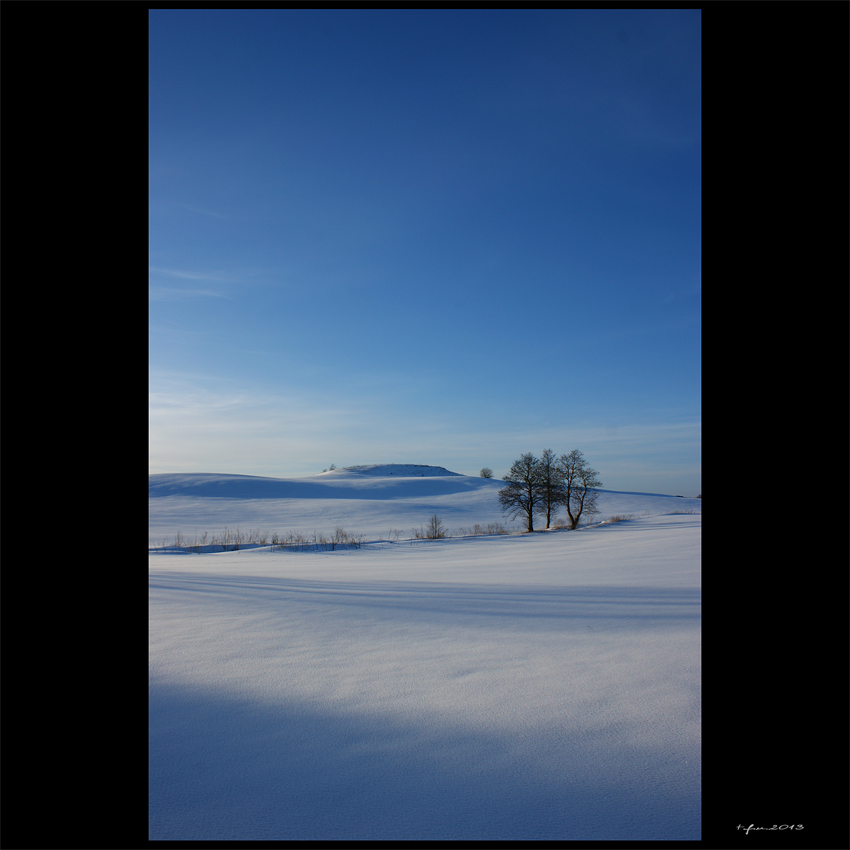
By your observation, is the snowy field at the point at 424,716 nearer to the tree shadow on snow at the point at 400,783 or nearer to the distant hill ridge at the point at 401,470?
the tree shadow on snow at the point at 400,783

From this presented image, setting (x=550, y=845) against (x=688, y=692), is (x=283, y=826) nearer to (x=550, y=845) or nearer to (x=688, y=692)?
(x=550, y=845)

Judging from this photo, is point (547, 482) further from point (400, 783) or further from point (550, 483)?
point (400, 783)

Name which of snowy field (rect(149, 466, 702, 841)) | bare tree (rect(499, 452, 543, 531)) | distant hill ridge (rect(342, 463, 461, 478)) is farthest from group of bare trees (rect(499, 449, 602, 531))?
distant hill ridge (rect(342, 463, 461, 478))

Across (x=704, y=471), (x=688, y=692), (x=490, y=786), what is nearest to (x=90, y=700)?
(x=490, y=786)

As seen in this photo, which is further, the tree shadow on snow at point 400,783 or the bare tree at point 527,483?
the bare tree at point 527,483
